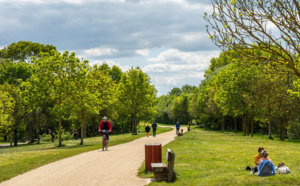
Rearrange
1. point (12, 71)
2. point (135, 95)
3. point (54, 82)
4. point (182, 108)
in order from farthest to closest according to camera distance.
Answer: point (182, 108) < point (12, 71) < point (135, 95) < point (54, 82)

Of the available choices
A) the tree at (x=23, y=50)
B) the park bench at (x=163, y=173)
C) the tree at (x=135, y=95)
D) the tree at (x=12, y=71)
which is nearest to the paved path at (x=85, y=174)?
the park bench at (x=163, y=173)

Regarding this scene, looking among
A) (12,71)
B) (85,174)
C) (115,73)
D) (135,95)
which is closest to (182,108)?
(115,73)

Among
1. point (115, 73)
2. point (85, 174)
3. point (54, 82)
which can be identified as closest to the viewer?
point (85, 174)

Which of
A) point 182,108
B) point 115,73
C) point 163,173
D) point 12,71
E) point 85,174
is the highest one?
point 115,73

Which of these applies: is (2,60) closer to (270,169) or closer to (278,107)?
(278,107)

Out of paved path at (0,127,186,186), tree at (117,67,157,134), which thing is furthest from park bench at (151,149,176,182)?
tree at (117,67,157,134)

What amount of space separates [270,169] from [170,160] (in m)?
3.61

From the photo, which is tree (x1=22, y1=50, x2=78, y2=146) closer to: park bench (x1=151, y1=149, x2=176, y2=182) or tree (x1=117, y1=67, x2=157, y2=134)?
tree (x1=117, y1=67, x2=157, y2=134)

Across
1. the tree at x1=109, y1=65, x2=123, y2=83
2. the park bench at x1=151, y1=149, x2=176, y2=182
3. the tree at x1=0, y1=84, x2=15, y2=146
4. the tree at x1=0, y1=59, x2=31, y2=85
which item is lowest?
the park bench at x1=151, y1=149, x2=176, y2=182

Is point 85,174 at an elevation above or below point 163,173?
below

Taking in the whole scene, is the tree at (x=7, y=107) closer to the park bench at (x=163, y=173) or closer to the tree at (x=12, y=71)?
the tree at (x=12, y=71)

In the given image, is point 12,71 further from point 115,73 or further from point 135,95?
point 115,73

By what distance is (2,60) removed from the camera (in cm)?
6128

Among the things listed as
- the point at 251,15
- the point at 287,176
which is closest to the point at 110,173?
the point at 287,176
